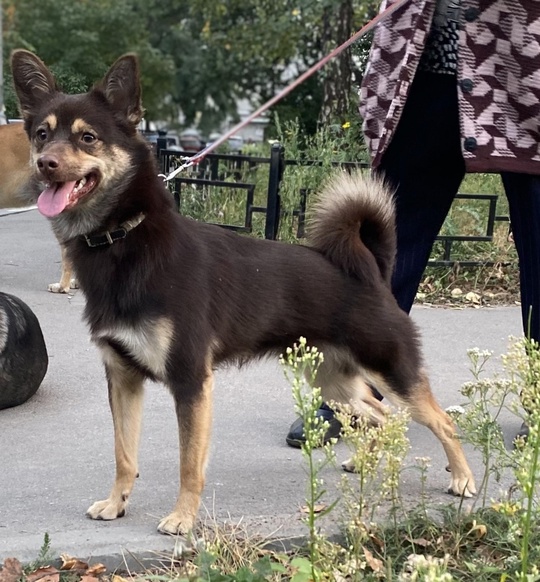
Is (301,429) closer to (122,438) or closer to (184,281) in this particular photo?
(122,438)

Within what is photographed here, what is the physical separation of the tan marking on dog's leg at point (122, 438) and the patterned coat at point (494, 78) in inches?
63.0

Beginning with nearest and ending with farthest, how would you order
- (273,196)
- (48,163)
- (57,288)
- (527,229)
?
(48,163) → (527,229) → (57,288) → (273,196)

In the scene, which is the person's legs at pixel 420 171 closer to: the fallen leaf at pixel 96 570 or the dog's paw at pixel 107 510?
the dog's paw at pixel 107 510

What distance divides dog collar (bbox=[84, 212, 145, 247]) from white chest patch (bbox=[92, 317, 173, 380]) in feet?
1.07

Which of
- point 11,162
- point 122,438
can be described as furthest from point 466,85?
point 11,162

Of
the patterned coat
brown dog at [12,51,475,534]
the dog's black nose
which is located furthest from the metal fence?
the dog's black nose

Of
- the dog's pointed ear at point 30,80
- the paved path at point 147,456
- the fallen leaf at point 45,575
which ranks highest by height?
the dog's pointed ear at point 30,80

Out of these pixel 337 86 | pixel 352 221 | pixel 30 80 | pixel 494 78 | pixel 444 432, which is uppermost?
pixel 494 78

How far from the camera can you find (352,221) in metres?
3.91

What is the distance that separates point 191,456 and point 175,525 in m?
0.24

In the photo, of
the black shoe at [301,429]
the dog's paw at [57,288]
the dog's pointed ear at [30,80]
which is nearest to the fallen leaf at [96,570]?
the black shoe at [301,429]

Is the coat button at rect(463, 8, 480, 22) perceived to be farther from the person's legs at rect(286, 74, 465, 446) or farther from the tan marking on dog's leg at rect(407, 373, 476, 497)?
the tan marking on dog's leg at rect(407, 373, 476, 497)

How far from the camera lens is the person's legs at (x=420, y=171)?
4.14 metres

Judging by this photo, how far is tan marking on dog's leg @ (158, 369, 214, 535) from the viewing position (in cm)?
331
